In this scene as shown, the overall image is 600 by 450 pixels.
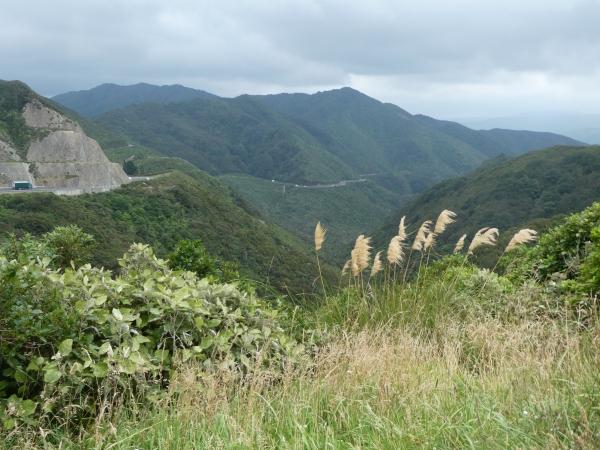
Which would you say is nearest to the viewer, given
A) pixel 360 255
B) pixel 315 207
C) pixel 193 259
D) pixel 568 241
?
pixel 360 255

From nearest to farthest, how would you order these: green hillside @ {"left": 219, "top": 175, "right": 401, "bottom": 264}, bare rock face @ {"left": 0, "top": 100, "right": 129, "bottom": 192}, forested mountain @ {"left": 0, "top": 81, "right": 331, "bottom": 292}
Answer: forested mountain @ {"left": 0, "top": 81, "right": 331, "bottom": 292} < bare rock face @ {"left": 0, "top": 100, "right": 129, "bottom": 192} < green hillside @ {"left": 219, "top": 175, "right": 401, "bottom": 264}

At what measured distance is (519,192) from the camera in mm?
103312

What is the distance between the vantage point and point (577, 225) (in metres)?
6.77

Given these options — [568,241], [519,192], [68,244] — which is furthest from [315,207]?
[568,241]

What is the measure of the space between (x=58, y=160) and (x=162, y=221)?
2661cm

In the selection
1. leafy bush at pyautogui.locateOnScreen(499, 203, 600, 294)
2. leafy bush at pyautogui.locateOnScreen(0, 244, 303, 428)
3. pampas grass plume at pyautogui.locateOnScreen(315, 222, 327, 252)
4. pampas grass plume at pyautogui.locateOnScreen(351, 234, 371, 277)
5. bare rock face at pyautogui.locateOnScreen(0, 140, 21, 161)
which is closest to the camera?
leafy bush at pyautogui.locateOnScreen(0, 244, 303, 428)

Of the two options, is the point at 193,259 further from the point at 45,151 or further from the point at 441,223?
the point at 45,151

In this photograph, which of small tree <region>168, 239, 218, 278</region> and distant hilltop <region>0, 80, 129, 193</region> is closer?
small tree <region>168, 239, 218, 278</region>

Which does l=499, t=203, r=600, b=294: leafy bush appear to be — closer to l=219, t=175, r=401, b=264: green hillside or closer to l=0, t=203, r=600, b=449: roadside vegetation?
l=0, t=203, r=600, b=449: roadside vegetation

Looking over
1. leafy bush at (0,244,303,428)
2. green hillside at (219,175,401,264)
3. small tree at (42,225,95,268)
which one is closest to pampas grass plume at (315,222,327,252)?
leafy bush at (0,244,303,428)

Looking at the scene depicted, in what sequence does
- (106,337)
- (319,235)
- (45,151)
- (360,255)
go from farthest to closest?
(45,151)
(319,235)
(360,255)
(106,337)

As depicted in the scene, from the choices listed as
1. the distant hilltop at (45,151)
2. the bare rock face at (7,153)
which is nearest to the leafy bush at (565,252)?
the distant hilltop at (45,151)

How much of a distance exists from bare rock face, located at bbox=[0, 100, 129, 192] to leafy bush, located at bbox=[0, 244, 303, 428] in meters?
71.8

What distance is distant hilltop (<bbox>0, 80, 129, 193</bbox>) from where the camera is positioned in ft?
242
